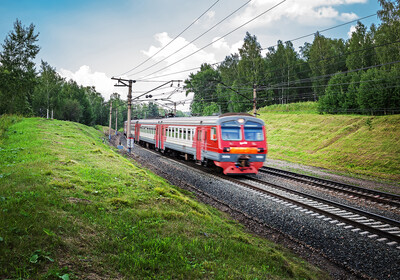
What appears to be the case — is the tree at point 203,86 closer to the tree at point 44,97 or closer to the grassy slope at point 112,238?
the tree at point 44,97

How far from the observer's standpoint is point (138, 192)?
321 inches

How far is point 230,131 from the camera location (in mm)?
14195

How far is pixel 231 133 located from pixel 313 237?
25.7 feet

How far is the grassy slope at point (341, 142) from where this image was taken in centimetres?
1898

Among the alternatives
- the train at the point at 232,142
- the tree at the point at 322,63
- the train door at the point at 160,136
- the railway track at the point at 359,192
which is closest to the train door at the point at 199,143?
the train at the point at 232,142

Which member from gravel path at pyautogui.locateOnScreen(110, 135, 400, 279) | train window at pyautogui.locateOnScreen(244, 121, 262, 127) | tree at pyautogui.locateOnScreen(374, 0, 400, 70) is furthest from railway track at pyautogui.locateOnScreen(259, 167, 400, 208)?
tree at pyautogui.locateOnScreen(374, 0, 400, 70)

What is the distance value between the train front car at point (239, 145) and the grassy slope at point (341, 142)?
785 centimetres

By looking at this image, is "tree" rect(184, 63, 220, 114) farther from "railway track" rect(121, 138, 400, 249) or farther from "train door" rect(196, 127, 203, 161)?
"railway track" rect(121, 138, 400, 249)

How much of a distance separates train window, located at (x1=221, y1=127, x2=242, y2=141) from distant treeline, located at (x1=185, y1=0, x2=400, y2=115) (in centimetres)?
432

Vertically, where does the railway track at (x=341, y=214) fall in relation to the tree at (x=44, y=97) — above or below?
below

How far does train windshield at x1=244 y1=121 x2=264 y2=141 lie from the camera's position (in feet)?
47.3

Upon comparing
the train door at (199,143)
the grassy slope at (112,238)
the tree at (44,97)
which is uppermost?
the tree at (44,97)

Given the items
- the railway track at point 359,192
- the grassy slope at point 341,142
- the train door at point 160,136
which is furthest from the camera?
the train door at point 160,136

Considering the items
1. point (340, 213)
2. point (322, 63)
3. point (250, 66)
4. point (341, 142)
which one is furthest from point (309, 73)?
point (340, 213)
